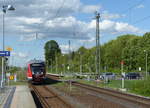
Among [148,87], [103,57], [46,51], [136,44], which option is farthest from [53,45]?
[148,87]

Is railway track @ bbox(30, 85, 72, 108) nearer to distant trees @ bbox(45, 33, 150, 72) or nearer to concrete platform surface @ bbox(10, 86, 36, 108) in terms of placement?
concrete platform surface @ bbox(10, 86, 36, 108)

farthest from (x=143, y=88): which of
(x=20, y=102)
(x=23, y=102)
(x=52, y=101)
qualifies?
(x=20, y=102)

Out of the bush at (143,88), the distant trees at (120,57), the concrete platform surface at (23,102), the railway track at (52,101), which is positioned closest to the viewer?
the concrete platform surface at (23,102)

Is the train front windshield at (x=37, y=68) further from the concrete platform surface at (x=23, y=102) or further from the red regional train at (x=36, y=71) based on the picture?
the concrete platform surface at (x=23, y=102)

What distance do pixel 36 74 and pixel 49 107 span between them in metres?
24.8

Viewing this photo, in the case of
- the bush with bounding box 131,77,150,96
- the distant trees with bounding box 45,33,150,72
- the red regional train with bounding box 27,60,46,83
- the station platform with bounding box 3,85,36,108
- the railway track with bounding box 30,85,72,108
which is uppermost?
the distant trees with bounding box 45,33,150,72

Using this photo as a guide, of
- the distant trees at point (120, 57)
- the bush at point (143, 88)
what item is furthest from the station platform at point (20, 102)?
the distant trees at point (120, 57)

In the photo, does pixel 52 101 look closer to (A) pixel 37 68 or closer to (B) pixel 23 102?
(B) pixel 23 102

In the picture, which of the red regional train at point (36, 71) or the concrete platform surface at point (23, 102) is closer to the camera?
the concrete platform surface at point (23, 102)

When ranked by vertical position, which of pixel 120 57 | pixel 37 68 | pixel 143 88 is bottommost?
pixel 143 88

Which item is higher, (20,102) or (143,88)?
(143,88)

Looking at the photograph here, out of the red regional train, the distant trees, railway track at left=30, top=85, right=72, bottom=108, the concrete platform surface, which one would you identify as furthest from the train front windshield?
the distant trees

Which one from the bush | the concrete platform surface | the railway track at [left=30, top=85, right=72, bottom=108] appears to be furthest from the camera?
the bush

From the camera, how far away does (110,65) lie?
317ft
